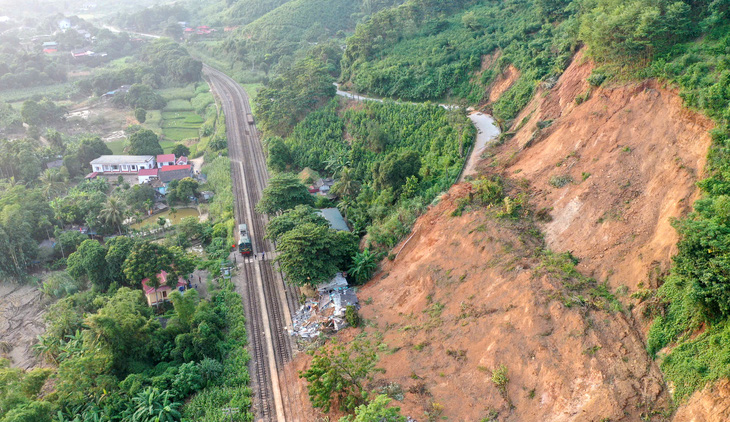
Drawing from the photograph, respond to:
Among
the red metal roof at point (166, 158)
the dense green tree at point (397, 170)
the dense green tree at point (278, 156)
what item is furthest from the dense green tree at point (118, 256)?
the red metal roof at point (166, 158)

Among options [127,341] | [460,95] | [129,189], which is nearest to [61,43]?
[129,189]

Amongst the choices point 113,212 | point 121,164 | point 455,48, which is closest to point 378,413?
point 113,212

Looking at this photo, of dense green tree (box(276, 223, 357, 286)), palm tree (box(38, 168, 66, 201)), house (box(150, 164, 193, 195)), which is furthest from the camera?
house (box(150, 164, 193, 195))

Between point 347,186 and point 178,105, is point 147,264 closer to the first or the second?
point 347,186

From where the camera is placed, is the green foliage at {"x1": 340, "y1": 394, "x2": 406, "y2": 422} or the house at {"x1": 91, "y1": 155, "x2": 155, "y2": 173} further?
the house at {"x1": 91, "y1": 155, "x2": 155, "y2": 173}

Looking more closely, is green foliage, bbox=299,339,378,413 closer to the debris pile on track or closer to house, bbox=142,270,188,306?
the debris pile on track

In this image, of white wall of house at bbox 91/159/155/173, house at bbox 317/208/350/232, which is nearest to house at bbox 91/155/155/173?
white wall of house at bbox 91/159/155/173
